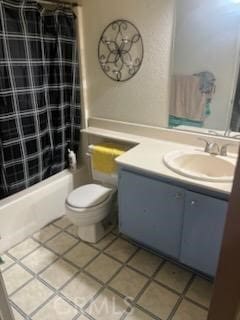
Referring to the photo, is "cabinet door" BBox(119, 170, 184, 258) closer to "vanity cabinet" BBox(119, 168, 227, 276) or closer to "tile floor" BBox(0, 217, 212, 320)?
"vanity cabinet" BBox(119, 168, 227, 276)

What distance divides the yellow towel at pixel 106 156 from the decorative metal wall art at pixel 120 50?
0.58m

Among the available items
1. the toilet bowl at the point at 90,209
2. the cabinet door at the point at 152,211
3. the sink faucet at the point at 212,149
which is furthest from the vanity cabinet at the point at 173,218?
the sink faucet at the point at 212,149

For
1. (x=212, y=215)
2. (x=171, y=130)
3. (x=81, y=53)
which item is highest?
(x=81, y=53)

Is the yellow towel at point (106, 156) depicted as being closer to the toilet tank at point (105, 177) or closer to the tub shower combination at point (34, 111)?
the toilet tank at point (105, 177)

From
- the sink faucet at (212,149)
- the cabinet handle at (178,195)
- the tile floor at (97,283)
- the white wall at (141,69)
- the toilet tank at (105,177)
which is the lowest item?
A: the tile floor at (97,283)

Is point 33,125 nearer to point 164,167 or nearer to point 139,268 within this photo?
point 164,167

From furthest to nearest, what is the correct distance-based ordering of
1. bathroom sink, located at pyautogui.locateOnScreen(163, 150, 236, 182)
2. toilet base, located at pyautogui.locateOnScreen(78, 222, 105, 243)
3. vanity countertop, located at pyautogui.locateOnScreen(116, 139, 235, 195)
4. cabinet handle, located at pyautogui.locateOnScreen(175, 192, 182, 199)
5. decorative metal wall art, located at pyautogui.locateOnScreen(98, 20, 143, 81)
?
toilet base, located at pyautogui.locateOnScreen(78, 222, 105, 243)
decorative metal wall art, located at pyautogui.locateOnScreen(98, 20, 143, 81)
bathroom sink, located at pyautogui.locateOnScreen(163, 150, 236, 182)
cabinet handle, located at pyautogui.locateOnScreen(175, 192, 182, 199)
vanity countertop, located at pyautogui.locateOnScreen(116, 139, 235, 195)

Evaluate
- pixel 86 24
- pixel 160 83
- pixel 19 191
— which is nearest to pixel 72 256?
pixel 19 191

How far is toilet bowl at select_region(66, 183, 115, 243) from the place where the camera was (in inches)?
72.6

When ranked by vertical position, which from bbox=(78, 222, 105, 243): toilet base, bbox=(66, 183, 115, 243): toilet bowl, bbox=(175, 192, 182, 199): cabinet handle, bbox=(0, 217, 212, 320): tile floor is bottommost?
bbox=(0, 217, 212, 320): tile floor

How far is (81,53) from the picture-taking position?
2.19 metres

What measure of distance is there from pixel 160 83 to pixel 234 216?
4.74 ft

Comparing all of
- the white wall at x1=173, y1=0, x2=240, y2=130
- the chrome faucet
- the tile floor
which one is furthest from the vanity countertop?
the tile floor

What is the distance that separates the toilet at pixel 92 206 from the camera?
6.06 feet
